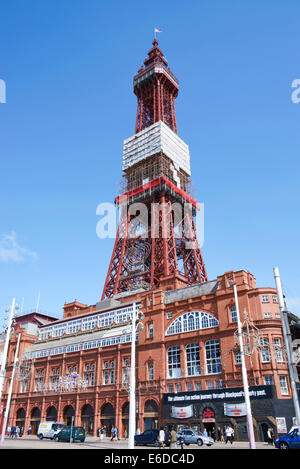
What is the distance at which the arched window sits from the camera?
145 ft

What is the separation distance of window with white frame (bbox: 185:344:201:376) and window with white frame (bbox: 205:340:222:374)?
120cm

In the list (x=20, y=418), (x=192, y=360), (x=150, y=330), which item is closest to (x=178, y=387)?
(x=192, y=360)

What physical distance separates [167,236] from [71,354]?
88.7 ft

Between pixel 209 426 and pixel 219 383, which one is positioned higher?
pixel 219 383

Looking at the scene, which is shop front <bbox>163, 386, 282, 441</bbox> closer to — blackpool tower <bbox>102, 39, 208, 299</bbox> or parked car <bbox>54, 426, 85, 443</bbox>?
parked car <bbox>54, 426, 85, 443</bbox>

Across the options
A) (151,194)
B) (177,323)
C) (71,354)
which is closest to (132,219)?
(151,194)

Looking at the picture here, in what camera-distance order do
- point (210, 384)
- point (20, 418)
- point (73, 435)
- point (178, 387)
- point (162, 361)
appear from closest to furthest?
point (73, 435), point (210, 384), point (178, 387), point (162, 361), point (20, 418)

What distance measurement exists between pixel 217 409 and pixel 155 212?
43.0 meters

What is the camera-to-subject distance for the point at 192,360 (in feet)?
143

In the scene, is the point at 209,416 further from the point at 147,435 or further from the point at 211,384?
the point at 147,435

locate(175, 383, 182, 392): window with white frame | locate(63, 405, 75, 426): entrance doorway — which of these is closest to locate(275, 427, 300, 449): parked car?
locate(175, 383, 182, 392): window with white frame

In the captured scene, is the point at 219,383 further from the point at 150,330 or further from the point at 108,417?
the point at 108,417

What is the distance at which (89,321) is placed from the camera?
62531 millimetres

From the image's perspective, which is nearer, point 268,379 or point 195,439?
point 195,439
